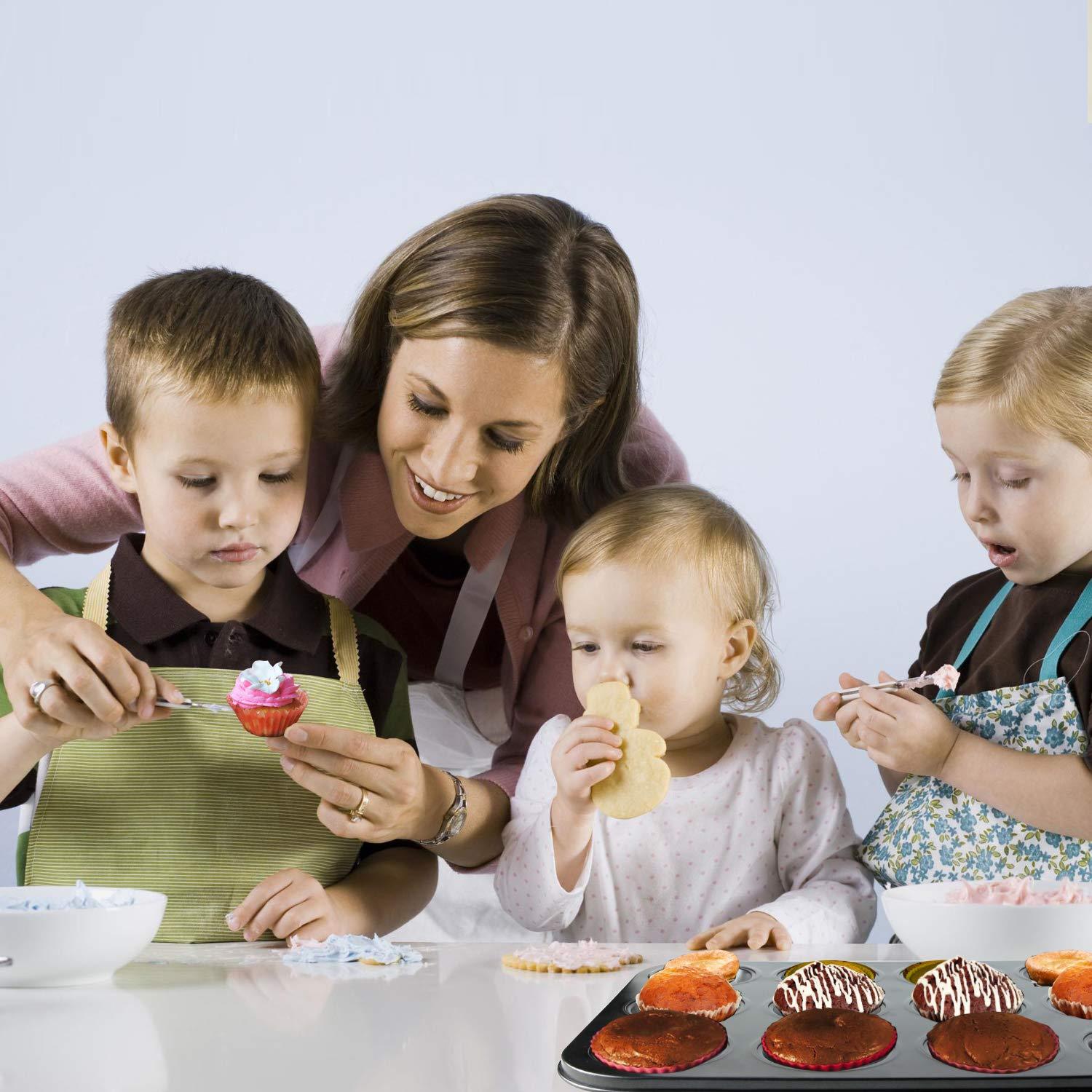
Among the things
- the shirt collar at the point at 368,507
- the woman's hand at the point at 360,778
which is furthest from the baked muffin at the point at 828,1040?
the shirt collar at the point at 368,507

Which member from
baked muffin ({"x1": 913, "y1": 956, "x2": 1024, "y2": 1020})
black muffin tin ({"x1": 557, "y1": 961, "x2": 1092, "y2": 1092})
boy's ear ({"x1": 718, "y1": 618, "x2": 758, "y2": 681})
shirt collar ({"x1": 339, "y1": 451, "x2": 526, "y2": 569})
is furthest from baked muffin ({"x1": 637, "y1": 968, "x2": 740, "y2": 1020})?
shirt collar ({"x1": 339, "y1": 451, "x2": 526, "y2": 569})

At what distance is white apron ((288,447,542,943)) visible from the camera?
194 cm

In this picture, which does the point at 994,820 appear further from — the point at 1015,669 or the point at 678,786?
the point at 678,786

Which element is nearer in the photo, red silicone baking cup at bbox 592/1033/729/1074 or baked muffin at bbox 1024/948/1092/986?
red silicone baking cup at bbox 592/1033/729/1074

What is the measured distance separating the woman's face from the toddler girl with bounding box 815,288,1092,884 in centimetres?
51

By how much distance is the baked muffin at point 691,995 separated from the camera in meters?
0.83

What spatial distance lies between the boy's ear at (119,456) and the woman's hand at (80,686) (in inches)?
10.5

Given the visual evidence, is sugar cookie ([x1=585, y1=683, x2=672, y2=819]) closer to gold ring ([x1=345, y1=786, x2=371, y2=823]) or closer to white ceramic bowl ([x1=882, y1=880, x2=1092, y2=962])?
gold ring ([x1=345, y1=786, x2=371, y2=823])

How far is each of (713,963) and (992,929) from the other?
242 millimetres

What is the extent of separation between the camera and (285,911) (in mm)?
1334

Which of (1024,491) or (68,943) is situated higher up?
(1024,491)

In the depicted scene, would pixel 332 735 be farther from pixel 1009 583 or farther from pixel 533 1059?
pixel 1009 583

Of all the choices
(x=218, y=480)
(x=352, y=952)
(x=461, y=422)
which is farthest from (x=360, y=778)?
(x=461, y=422)

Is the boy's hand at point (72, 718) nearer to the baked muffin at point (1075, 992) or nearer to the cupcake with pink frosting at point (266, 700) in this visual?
the cupcake with pink frosting at point (266, 700)
